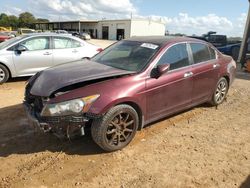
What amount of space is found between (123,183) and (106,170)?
36 centimetres

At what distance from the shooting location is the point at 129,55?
4809 mm

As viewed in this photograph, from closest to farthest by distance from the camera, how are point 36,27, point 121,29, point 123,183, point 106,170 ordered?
point 123,183, point 106,170, point 121,29, point 36,27

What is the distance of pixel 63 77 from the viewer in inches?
158

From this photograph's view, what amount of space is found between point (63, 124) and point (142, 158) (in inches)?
48.5

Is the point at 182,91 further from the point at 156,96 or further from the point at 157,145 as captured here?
the point at 157,145

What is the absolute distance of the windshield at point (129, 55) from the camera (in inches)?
176

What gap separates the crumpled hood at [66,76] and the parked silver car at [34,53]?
3.86m

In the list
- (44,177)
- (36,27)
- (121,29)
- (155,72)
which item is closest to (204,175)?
(155,72)

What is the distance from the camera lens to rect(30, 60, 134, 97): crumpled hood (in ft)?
12.5

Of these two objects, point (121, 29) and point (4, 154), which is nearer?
point (4, 154)

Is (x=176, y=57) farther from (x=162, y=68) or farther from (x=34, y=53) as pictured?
(x=34, y=53)

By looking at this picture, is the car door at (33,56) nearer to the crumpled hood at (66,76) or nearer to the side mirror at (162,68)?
the crumpled hood at (66,76)

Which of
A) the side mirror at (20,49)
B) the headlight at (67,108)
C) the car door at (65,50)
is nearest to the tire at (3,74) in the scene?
the side mirror at (20,49)

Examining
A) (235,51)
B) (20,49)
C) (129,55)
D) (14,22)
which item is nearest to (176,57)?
(129,55)
